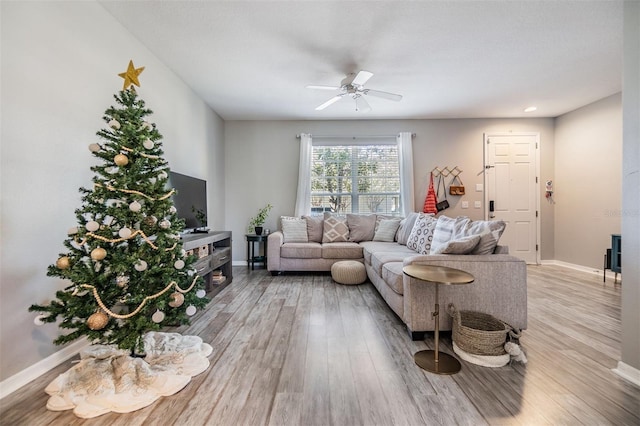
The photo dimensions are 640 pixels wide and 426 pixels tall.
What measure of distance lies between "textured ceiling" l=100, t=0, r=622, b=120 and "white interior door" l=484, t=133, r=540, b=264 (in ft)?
2.91

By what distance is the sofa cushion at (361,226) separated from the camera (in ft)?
14.3

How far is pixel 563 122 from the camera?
4516 mm

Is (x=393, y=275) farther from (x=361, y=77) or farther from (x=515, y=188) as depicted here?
(x=515, y=188)

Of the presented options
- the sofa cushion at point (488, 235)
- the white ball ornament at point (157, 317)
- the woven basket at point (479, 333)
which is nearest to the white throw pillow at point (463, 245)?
the sofa cushion at point (488, 235)

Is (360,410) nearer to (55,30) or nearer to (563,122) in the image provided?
(55,30)

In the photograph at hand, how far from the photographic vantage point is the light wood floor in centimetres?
128

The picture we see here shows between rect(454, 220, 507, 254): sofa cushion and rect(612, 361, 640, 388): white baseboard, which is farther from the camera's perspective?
rect(454, 220, 507, 254): sofa cushion

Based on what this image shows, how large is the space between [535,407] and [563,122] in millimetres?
5122

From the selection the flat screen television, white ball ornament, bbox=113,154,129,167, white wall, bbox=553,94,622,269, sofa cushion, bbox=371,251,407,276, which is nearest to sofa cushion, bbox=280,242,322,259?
sofa cushion, bbox=371,251,407,276

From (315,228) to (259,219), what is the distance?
1.00 metres

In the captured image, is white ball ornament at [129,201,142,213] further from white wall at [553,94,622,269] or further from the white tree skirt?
white wall at [553,94,622,269]

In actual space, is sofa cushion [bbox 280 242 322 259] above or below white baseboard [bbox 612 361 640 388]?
above

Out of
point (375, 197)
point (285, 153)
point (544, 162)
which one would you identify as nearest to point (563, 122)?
point (544, 162)

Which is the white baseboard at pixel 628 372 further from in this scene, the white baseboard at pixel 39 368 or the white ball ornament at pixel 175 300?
the white baseboard at pixel 39 368
